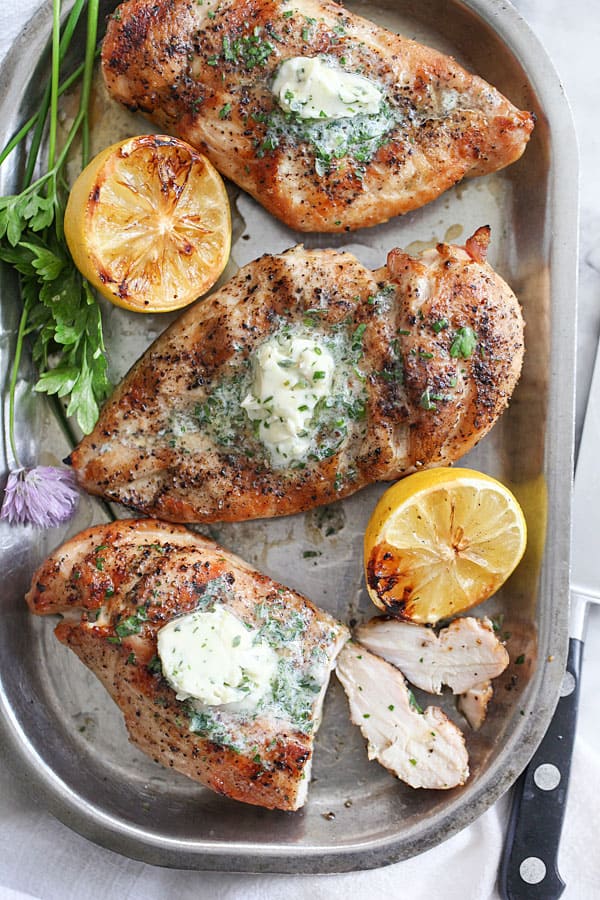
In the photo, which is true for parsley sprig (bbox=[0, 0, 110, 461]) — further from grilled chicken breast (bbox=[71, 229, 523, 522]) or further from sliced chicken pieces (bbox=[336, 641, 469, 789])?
sliced chicken pieces (bbox=[336, 641, 469, 789])

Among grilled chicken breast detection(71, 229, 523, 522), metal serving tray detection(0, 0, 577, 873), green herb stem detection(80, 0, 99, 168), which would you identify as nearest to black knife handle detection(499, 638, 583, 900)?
metal serving tray detection(0, 0, 577, 873)

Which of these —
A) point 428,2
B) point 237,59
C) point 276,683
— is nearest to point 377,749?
point 276,683

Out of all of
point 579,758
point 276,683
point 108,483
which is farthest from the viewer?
point 579,758

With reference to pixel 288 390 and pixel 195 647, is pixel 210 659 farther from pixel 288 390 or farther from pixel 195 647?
pixel 288 390

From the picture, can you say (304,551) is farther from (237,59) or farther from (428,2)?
(428,2)

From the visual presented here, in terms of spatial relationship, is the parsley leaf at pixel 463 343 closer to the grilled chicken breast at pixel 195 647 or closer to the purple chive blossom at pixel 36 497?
the grilled chicken breast at pixel 195 647
